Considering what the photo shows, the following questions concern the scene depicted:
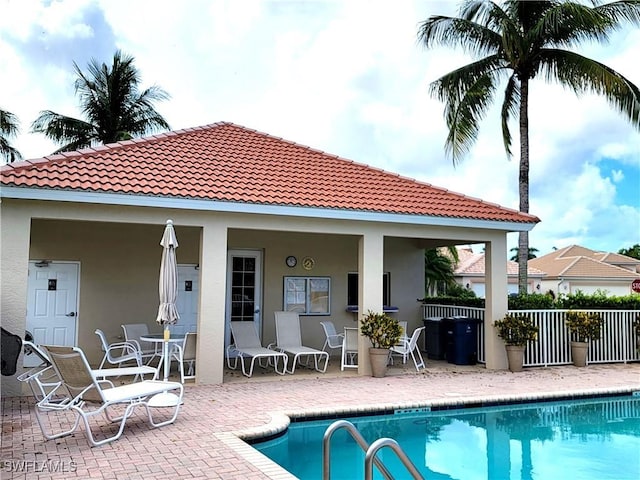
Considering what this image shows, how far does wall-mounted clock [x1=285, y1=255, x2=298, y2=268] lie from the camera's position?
14969 mm

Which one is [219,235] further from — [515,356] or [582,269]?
[582,269]

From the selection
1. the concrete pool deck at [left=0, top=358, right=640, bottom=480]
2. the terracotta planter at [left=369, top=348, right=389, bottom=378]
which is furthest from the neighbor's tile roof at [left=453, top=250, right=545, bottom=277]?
the terracotta planter at [left=369, top=348, right=389, bottom=378]

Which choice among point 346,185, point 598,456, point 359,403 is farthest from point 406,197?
point 598,456

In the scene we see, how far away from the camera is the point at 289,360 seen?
14133mm

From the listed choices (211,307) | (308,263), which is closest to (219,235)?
(211,307)

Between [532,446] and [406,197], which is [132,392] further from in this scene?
[406,197]

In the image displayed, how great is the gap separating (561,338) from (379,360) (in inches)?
220

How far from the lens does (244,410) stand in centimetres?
872

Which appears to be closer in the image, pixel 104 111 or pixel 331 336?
pixel 331 336

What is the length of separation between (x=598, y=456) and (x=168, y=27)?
1479 centimetres

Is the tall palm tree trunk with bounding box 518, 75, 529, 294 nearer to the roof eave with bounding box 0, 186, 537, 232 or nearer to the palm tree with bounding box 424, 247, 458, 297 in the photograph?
the roof eave with bounding box 0, 186, 537, 232

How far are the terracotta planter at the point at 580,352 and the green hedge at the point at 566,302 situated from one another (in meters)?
1.05

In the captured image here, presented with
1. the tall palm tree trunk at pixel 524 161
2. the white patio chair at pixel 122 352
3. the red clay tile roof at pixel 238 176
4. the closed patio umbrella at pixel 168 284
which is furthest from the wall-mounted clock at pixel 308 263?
the tall palm tree trunk at pixel 524 161

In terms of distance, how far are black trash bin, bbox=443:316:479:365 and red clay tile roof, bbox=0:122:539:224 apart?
2.82m
